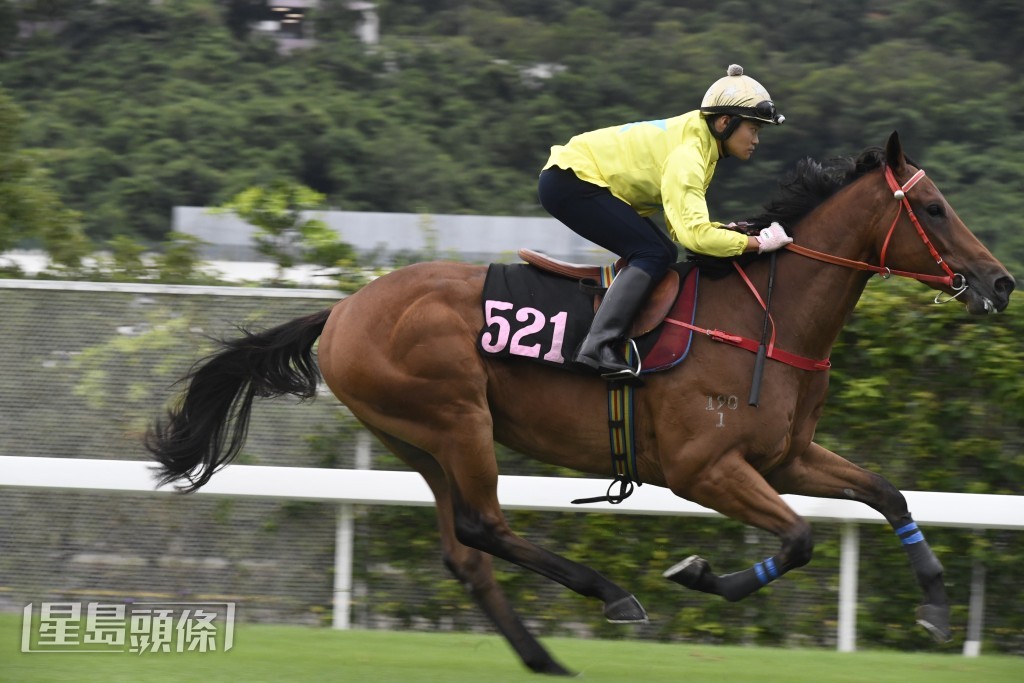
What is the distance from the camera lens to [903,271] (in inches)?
181

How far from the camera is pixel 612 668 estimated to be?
4875 mm

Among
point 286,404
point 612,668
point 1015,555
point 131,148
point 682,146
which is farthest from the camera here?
point 131,148

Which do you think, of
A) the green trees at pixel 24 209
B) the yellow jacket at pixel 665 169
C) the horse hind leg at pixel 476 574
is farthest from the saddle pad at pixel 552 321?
the green trees at pixel 24 209

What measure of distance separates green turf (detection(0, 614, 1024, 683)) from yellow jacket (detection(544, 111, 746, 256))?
1.55m

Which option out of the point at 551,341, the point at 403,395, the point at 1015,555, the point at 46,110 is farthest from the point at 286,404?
the point at 46,110

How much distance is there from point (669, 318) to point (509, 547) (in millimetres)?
980

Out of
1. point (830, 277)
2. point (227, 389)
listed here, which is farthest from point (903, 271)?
point (227, 389)

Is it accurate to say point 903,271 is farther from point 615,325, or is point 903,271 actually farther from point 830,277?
point 615,325

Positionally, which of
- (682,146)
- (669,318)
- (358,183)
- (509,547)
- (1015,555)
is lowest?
(358,183)

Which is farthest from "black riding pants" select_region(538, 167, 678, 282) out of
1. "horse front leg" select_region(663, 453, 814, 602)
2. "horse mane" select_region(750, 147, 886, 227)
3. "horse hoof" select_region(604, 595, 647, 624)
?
"horse hoof" select_region(604, 595, 647, 624)

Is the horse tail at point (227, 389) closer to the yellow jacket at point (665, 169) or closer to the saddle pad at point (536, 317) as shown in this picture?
the saddle pad at point (536, 317)

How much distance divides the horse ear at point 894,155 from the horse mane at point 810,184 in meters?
0.11

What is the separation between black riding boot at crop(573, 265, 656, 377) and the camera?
451 centimetres

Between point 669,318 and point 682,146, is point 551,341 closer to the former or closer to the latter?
point 669,318
